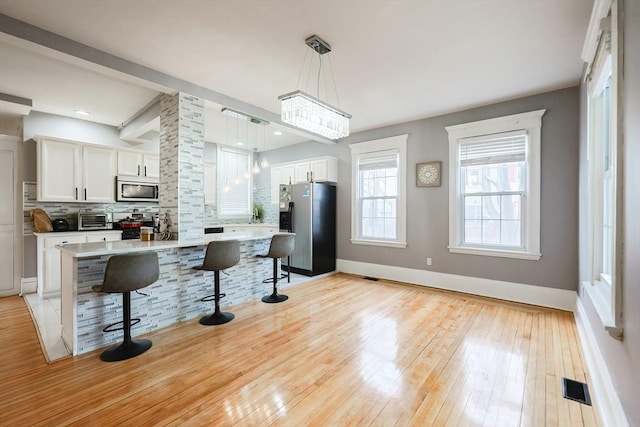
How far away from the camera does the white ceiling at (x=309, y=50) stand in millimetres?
2227

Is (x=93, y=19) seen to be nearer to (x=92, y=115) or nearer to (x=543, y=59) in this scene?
(x=92, y=115)

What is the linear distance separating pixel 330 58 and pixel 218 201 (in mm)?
4519

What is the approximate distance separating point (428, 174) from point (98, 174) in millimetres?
5438

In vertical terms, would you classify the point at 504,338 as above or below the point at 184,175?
below

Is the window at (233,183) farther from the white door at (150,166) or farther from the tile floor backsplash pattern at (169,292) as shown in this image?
the tile floor backsplash pattern at (169,292)

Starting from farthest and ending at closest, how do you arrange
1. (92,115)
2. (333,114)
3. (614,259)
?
(92,115) < (333,114) < (614,259)

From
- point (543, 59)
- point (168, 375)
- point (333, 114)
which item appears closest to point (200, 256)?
point (168, 375)

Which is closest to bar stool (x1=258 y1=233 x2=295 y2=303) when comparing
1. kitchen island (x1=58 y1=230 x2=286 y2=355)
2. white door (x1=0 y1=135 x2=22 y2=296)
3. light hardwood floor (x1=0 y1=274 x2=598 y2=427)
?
kitchen island (x1=58 y1=230 x2=286 y2=355)

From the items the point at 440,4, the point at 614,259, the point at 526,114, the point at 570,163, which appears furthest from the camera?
the point at 526,114

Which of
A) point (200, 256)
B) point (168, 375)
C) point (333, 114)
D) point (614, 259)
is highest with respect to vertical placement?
point (333, 114)

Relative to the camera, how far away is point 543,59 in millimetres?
2961

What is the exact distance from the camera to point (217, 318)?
3.32 metres

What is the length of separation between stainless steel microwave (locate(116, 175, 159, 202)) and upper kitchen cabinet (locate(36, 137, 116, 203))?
0.11 m

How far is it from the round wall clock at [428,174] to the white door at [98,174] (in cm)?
517
